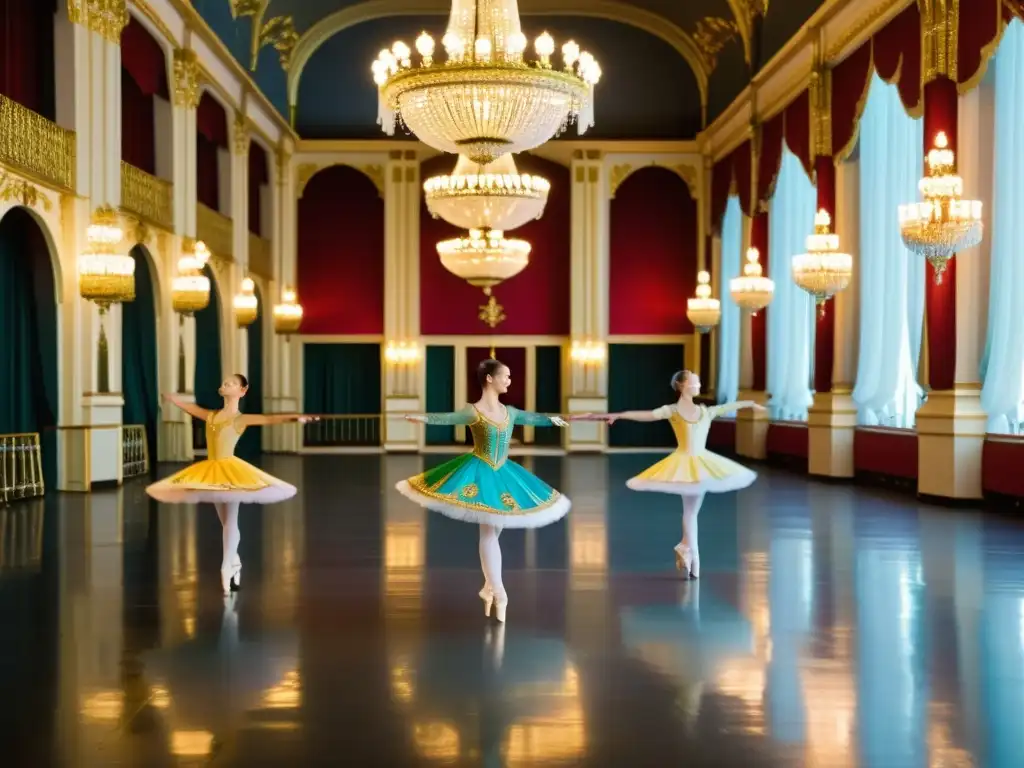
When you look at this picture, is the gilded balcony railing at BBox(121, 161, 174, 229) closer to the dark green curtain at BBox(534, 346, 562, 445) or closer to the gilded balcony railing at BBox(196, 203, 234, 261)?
the gilded balcony railing at BBox(196, 203, 234, 261)

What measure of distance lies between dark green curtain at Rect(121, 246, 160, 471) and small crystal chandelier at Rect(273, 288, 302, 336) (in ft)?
17.5

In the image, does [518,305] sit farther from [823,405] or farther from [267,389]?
[823,405]

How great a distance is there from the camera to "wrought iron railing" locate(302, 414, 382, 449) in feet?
83.2

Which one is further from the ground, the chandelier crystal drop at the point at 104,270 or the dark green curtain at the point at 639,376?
the chandelier crystal drop at the point at 104,270

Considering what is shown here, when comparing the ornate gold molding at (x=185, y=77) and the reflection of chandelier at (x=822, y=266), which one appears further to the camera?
the ornate gold molding at (x=185, y=77)

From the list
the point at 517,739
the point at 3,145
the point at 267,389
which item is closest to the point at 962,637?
the point at 517,739

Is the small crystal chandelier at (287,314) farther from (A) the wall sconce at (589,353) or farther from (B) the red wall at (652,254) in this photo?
(B) the red wall at (652,254)

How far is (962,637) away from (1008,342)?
6.94 m

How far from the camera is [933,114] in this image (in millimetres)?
12867

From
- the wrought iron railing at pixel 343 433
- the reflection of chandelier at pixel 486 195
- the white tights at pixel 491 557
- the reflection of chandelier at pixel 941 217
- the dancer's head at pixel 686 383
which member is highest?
the reflection of chandelier at pixel 486 195

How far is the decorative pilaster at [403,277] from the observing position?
24688 mm

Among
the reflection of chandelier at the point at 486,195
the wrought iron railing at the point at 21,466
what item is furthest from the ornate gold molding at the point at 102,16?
the wrought iron railing at the point at 21,466

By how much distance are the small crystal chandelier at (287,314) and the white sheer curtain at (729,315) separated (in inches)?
334

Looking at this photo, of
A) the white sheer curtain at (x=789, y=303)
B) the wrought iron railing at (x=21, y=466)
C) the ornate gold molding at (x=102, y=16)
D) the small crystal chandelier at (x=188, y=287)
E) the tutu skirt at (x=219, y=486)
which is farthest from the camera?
the white sheer curtain at (x=789, y=303)
